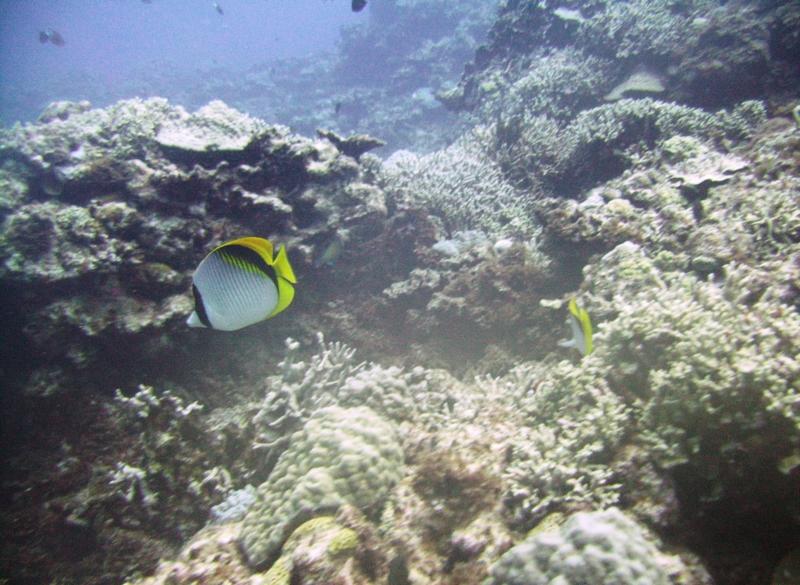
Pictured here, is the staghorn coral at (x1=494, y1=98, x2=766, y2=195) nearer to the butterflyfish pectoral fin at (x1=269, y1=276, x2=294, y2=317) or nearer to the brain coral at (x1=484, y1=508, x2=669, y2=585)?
the brain coral at (x1=484, y1=508, x2=669, y2=585)

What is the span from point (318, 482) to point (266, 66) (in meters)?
34.8

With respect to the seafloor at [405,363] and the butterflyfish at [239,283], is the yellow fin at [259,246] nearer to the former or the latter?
the butterflyfish at [239,283]

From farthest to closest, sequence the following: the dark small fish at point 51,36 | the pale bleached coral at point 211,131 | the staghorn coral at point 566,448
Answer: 1. the dark small fish at point 51,36
2. the pale bleached coral at point 211,131
3. the staghorn coral at point 566,448

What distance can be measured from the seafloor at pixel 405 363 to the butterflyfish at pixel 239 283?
143cm

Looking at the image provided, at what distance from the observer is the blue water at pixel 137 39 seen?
108ft

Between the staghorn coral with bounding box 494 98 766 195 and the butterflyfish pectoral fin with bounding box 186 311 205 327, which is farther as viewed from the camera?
the staghorn coral with bounding box 494 98 766 195

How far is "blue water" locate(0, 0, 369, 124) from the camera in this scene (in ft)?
108

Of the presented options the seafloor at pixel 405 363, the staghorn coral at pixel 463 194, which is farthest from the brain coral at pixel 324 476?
the staghorn coral at pixel 463 194

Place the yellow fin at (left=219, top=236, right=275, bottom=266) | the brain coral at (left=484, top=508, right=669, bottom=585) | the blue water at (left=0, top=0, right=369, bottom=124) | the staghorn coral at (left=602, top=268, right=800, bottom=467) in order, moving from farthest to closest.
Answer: the blue water at (left=0, top=0, right=369, bottom=124) < the staghorn coral at (left=602, top=268, right=800, bottom=467) < the brain coral at (left=484, top=508, right=669, bottom=585) < the yellow fin at (left=219, top=236, right=275, bottom=266)

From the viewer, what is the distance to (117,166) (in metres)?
4.83

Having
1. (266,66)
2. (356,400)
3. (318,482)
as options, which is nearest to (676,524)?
(318,482)

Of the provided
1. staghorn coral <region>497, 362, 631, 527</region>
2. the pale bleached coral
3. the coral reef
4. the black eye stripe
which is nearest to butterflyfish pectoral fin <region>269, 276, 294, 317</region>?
the black eye stripe

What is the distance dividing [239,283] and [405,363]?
3.31m

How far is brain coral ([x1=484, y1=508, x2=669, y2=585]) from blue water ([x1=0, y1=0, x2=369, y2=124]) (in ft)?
115
